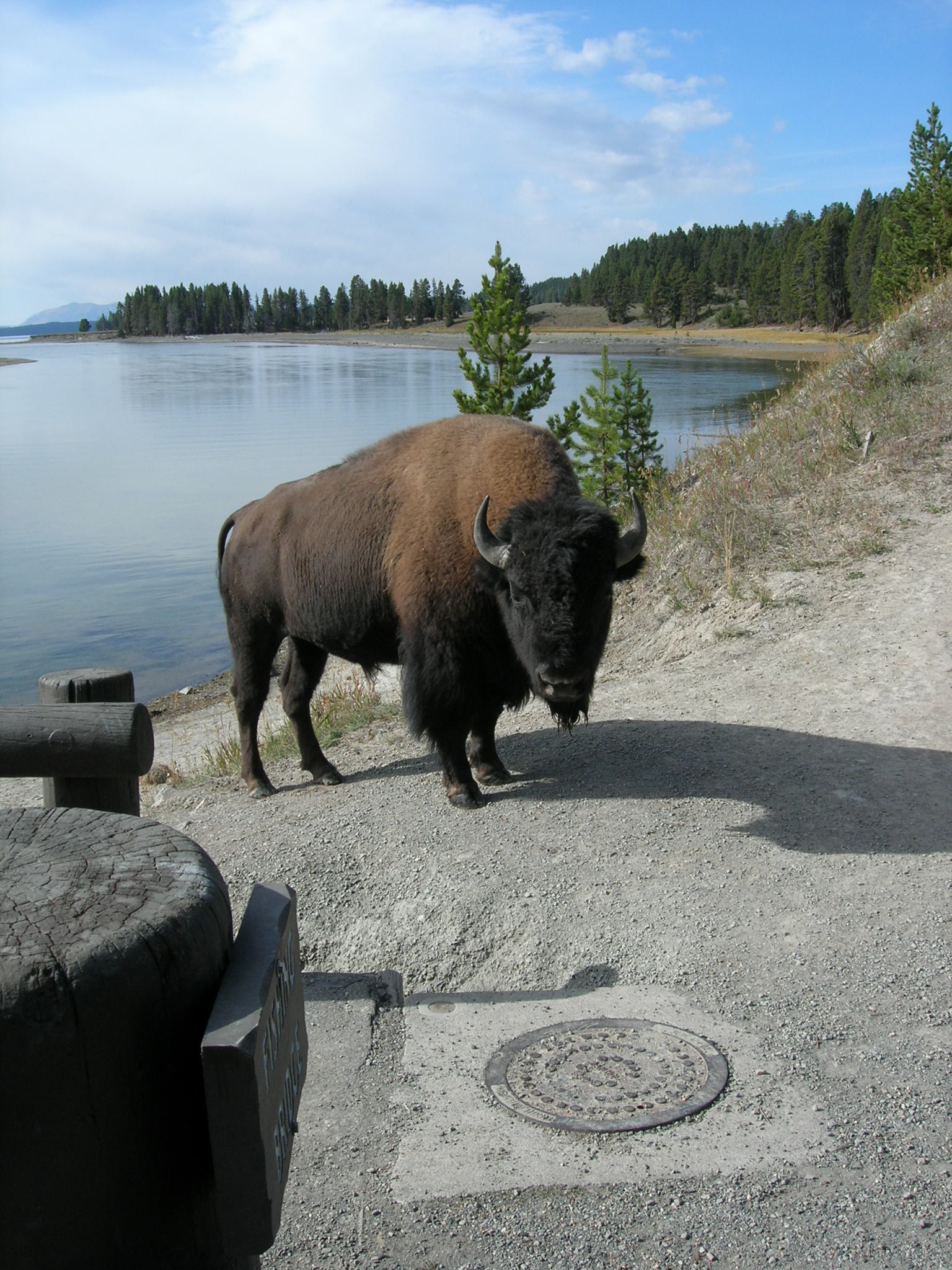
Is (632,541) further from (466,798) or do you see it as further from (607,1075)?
(607,1075)

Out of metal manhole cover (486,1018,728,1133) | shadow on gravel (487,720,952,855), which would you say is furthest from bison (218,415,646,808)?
metal manhole cover (486,1018,728,1133)

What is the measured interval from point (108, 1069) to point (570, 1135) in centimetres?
256

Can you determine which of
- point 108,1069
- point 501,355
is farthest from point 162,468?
point 108,1069

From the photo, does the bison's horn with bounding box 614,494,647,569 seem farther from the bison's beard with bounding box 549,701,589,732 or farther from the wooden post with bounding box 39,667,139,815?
the wooden post with bounding box 39,667,139,815

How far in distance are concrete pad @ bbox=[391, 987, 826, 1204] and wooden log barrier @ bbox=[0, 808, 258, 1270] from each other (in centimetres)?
195

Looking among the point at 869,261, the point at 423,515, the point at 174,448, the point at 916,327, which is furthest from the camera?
the point at 869,261

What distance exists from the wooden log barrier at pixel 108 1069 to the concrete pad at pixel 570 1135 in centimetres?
195

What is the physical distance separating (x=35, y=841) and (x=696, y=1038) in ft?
10.2

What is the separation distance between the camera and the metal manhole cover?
12.1 ft

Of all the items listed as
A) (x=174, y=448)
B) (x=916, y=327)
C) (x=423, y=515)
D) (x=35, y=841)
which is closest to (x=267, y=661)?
(x=423, y=515)

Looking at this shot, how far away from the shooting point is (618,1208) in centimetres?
319

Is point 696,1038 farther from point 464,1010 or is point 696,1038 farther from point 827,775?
point 827,775

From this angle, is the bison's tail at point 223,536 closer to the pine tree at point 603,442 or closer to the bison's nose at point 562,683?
the bison's nose at point 562,683

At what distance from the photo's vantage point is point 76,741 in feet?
10.5
